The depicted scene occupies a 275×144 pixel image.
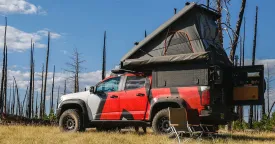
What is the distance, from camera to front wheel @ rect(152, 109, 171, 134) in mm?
10297

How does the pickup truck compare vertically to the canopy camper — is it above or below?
below

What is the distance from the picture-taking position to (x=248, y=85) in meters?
10.9

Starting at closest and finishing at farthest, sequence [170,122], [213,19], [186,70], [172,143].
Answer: [172,143] → [170,122] → [186,70] → [213,19]

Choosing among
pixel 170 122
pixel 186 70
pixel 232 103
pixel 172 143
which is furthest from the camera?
pixel 232 103

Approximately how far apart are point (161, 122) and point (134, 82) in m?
1.58

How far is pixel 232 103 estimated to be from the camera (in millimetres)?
10992

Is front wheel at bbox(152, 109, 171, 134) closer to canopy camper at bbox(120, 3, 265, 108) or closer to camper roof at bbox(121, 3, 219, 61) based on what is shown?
canopy camper at bbox(120, 3, 265, 108)

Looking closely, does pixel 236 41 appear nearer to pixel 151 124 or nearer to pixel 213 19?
pixel 213 19

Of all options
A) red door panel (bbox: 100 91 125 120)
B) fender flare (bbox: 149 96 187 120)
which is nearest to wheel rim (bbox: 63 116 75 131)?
red door panel (bbox: 100 91 125 120)

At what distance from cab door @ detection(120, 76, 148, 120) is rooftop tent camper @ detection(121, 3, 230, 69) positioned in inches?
18.9

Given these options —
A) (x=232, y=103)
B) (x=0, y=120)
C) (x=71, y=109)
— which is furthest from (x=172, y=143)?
(x=0, y=120)

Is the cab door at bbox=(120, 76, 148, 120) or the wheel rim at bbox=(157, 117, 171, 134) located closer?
the wheel rim at bbox=(157, 117, 171, 134)

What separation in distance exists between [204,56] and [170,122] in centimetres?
197

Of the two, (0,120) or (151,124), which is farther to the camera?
(0,120)
